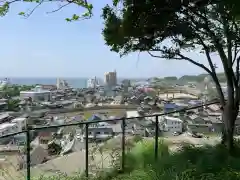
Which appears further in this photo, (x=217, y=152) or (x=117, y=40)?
(x=117, y=40)

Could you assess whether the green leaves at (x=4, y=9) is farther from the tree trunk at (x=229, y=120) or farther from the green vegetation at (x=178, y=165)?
the tree trunk at (x=229, y=120)

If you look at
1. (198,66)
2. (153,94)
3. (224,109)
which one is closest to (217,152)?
(224,109)

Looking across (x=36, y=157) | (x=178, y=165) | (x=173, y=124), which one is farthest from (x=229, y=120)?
(x=36, y=157)

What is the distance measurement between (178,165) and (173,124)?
203 cm

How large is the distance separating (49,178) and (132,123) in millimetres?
1460

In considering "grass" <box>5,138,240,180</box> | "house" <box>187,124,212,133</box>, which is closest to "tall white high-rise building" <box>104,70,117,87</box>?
"house" <box>187,124,212,133</box>

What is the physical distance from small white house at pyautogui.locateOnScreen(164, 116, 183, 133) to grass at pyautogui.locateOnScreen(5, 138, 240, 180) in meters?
0.37

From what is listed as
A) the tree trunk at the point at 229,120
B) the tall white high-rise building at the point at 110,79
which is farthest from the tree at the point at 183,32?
the tall white high-rise building at the point at 110,79

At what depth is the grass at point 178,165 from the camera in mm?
3398

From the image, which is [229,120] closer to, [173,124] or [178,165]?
[173,124]

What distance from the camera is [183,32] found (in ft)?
16.8

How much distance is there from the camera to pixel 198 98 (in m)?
7.00

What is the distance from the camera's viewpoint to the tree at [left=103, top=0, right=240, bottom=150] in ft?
15.3

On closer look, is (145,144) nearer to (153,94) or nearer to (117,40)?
(117,40)
